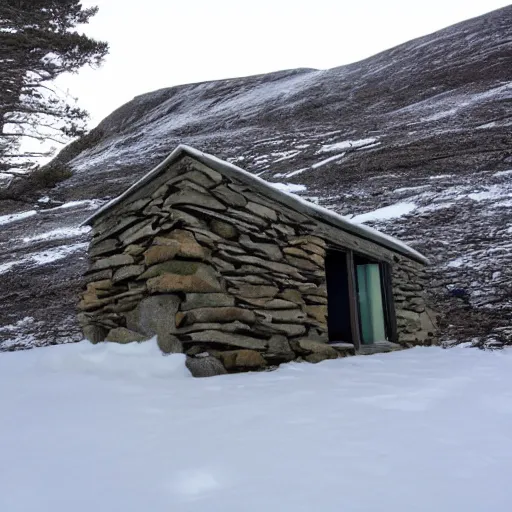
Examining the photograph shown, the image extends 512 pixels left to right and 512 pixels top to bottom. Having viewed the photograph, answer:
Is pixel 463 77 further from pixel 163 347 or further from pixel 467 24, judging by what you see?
pixel 163 347

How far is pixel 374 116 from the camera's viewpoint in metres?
18.9

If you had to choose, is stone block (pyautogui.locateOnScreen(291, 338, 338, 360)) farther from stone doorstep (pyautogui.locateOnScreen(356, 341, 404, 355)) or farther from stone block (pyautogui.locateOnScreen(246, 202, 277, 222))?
stone block (pyautogui.locateOnScreen(246, 202, 277, 222))

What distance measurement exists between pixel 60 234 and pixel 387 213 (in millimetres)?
10146

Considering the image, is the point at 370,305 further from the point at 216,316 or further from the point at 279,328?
the point at 216,316

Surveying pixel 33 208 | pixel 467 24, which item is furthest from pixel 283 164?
pixel 467 24

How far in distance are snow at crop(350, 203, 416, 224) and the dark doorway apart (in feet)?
16.6

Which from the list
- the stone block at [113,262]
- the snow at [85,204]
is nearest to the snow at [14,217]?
the snow at [85,204]

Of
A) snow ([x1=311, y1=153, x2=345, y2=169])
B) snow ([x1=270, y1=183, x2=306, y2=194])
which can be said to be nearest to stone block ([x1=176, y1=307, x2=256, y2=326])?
snow ([x1=270, y1=183, x2=306, y2=194])

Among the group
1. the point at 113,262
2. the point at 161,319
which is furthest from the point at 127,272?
the point at 161,319

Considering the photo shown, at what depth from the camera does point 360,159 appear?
51.8 ft

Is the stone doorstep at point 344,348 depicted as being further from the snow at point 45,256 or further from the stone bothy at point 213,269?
the snow at point 45,256

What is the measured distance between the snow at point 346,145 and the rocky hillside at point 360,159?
0.18 ft

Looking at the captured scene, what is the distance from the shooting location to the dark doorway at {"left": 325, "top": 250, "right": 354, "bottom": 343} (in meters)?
6.85

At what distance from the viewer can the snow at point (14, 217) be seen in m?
16.1
